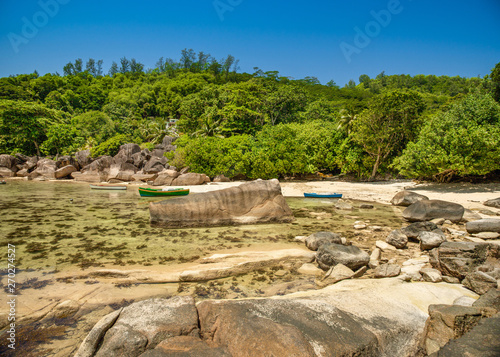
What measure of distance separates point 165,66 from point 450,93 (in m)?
115

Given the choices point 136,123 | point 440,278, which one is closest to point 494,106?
point 440,278

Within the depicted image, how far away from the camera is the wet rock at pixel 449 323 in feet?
14.7

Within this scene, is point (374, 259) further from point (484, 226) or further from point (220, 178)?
point (220, 178)

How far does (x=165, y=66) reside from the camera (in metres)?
127

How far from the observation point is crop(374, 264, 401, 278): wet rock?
7.74m

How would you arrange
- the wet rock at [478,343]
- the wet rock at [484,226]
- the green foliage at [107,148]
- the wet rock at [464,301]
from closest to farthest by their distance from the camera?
1. the wet rock at [478,343]
2. the wet rock at [464,301]
3. the wet rock at [484,226]
4. the green foliage at [107,148]

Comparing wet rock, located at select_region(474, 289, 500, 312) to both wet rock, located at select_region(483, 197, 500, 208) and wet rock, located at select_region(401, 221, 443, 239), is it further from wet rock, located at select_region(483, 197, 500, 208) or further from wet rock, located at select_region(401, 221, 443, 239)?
wet rock, located at select_region(483, 197, 500, 208)

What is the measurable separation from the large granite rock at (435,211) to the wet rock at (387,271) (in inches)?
327

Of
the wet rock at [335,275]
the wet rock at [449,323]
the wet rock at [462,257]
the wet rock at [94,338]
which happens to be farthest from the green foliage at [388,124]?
the wet rock at [94,338]

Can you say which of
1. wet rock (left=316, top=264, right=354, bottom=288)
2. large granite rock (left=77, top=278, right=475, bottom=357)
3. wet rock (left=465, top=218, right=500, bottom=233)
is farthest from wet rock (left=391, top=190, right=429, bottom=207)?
large granite rock (left=77, top=278, right=475, bottom=357)

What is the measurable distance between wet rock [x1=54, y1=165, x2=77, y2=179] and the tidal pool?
2128 centimetres

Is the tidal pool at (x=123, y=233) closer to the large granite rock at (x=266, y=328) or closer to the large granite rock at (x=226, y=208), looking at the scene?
the large granite rock at (x=226, y=208)

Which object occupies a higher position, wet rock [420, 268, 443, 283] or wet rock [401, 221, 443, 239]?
wet rock [401, 221, 443, 239]

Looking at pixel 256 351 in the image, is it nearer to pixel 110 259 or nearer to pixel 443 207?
pixel 110 259
